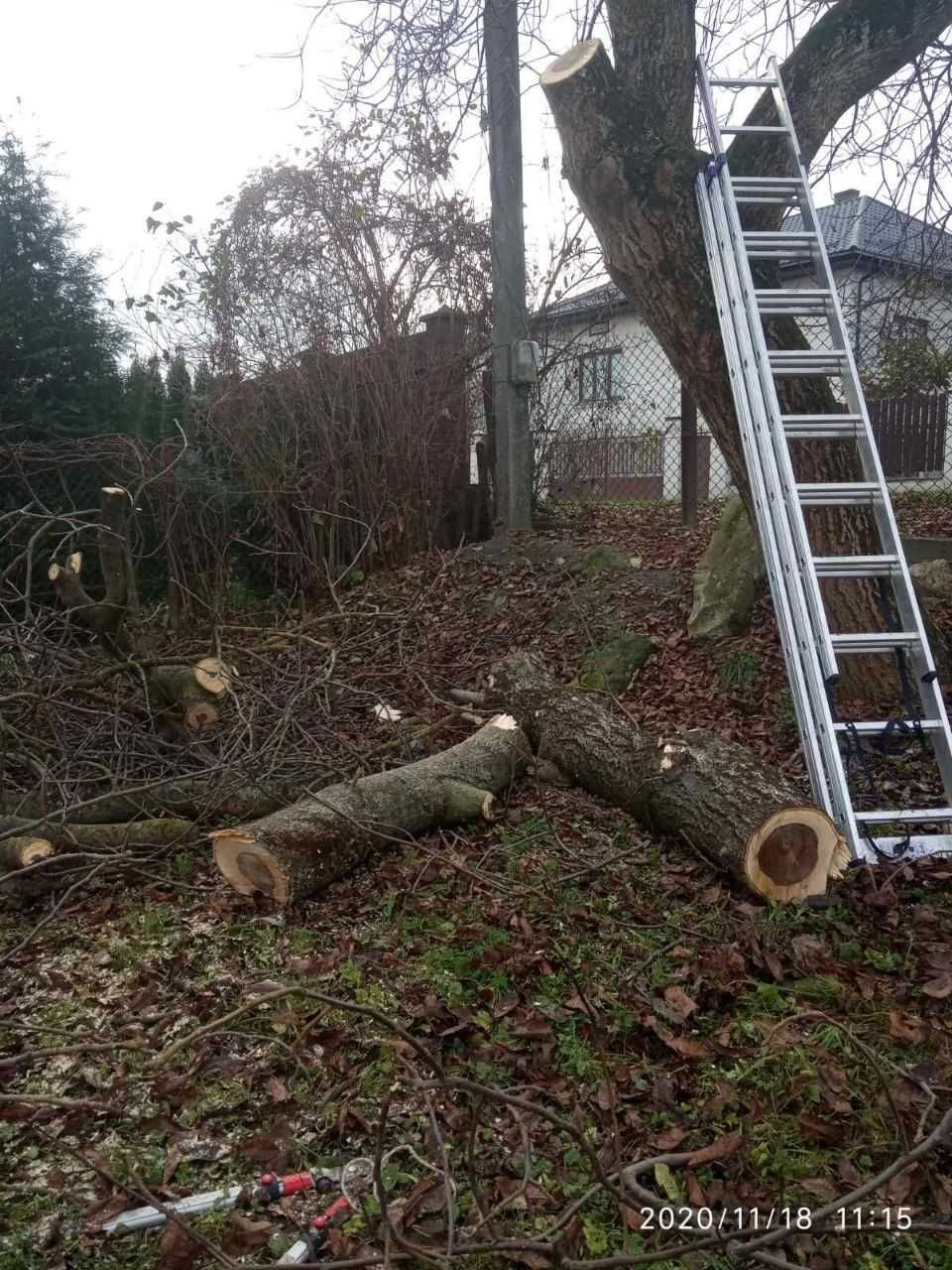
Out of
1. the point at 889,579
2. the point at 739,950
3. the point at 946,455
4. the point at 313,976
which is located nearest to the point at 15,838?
the point at 313,976

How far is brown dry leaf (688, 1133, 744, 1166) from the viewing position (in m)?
2.09

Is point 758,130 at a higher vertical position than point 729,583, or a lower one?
higher

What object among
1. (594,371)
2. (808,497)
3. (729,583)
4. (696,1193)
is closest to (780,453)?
(808,497)

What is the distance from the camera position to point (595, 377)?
364 inches

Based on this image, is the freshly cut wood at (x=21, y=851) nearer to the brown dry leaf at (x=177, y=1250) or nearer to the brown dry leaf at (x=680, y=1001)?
the brown dry leaf at (x=177, y=1250)

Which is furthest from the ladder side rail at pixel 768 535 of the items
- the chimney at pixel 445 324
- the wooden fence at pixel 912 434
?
the wooden fence at pixel 912 434

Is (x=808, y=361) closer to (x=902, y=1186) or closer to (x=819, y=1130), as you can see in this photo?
(x=819, y=1130)

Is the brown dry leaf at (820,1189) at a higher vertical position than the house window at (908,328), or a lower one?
lower

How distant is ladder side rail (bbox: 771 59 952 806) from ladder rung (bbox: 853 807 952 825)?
151mm

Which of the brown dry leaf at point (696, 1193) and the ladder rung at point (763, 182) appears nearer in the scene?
the brown dry leaf at point (696, 1193)

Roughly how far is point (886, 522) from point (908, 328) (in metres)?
3.17

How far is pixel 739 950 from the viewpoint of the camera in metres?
2.93

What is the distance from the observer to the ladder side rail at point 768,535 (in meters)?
3.63

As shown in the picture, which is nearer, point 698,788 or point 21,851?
point 698,788
